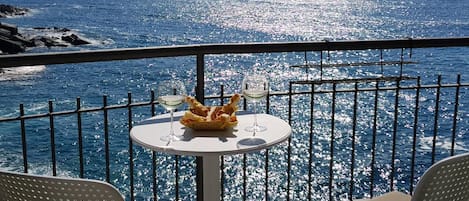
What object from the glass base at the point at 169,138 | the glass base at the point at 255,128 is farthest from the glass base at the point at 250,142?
the glass base at the point at 169,138

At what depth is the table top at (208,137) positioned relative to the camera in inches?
95.7

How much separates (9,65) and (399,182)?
79.1 feet

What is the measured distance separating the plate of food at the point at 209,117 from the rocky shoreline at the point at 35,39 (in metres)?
40.3

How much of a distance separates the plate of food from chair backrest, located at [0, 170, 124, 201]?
910 millimetres

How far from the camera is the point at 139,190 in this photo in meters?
24.3

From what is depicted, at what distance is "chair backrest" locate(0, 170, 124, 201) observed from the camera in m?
1.74

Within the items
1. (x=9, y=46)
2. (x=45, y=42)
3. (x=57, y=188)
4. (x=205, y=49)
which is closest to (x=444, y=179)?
(x=57, y=188)

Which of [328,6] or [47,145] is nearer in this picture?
[47,145]

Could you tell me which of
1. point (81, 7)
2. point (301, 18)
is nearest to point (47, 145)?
point (301, 18)

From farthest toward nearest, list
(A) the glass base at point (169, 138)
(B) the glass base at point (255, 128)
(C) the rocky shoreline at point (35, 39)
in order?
1. (C) the rocky shoreline at point (35, 39)
2. (B) the glass base at point (255, 128)
3. (A) the glass base at point (169, 138)

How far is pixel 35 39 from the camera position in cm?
4700

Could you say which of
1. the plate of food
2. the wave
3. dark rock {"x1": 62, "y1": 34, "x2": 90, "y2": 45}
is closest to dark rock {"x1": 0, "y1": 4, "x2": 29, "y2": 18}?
dark rock {"x1": 62, "y1": 34, "x2": 90, "y2": 45}

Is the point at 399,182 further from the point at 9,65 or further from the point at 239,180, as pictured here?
→ the point at 9,65

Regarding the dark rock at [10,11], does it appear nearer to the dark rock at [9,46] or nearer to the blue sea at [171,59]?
the blue sea at [171,59]
